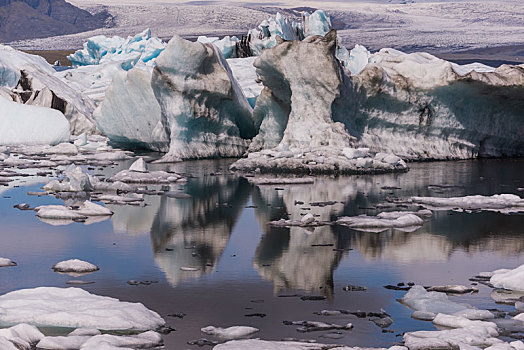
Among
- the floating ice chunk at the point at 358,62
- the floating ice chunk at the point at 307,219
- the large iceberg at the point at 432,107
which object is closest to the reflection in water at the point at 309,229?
the floating ice chunk at the point at 307,219

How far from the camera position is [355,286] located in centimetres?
661

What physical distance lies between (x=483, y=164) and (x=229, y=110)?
17.6 feet

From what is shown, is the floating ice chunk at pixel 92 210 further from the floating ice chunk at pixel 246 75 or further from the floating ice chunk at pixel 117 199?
the floating ice chunk at pixel 246 75

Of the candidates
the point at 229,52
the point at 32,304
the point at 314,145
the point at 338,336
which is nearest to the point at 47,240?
the point at 32,304

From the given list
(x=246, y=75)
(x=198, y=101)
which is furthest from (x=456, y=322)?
(x=246, y=75)

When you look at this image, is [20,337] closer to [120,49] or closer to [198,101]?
[198,101]

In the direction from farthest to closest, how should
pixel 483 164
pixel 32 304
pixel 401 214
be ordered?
pixel 483 164
pixel 401 214
pixel 32 304

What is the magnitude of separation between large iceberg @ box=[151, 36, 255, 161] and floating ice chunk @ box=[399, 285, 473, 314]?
11.0m

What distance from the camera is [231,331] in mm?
5312

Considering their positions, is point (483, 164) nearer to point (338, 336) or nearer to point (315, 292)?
point (315, 292)

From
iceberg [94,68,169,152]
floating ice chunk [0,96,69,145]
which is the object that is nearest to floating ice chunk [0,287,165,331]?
iceberg [94,68,169,152]

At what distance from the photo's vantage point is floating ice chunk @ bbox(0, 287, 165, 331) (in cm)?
537

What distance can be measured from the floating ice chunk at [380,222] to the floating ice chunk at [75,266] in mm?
3280

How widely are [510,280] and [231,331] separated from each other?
95.6 inches
